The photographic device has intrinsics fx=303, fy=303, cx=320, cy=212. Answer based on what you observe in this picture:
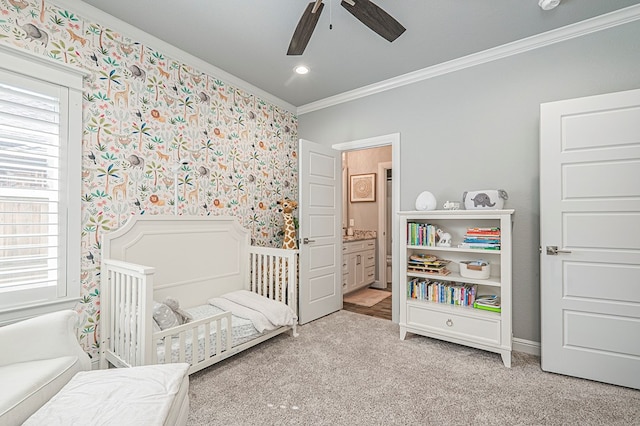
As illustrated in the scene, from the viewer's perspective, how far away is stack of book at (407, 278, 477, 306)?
263 cm

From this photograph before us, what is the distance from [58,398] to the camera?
1.21 m

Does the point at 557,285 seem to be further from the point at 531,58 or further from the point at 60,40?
the point at 60,40

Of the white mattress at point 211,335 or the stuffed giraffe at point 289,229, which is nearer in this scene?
the white mattress at point 211,335

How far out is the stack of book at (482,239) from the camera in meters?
2.45

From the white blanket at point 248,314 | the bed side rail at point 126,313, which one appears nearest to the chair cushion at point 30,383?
the bed side rail at point 126,313

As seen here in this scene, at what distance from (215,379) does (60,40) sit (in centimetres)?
254

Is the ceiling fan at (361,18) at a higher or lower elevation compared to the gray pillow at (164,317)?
higher

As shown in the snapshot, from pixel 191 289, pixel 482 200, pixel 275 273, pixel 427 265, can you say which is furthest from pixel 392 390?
pixel 191 289

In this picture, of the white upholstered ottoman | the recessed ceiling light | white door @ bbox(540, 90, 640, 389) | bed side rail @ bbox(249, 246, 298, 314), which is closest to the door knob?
white door @ bbox(540, 90, 640, 389)

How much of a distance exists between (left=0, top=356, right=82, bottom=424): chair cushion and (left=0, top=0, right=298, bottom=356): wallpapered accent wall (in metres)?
0.75

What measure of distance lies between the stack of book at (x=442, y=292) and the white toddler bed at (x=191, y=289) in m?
1.16

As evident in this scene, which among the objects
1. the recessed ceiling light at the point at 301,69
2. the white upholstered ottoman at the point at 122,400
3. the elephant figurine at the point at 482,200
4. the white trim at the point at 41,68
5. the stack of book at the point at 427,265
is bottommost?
the white upholstered ottoman at the point at 122,400

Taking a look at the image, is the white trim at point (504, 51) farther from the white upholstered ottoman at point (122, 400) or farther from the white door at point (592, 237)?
the white upholstered ottoman at point (122, 400)

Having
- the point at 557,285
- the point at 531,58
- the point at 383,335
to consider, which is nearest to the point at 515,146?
the point at 531,58
